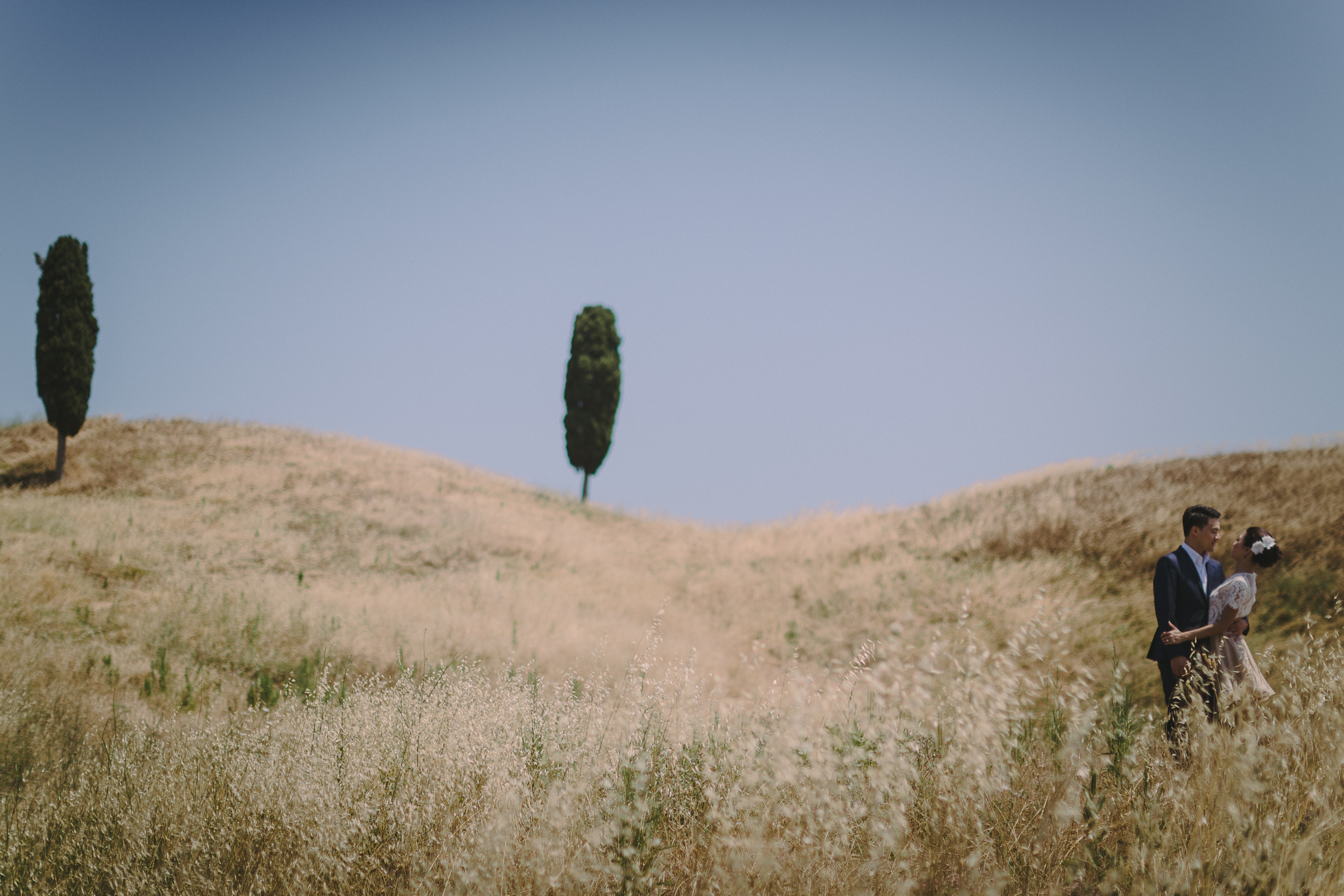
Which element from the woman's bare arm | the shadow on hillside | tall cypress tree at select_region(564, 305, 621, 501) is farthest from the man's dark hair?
the shadow on hillside

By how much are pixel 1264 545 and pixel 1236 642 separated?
29.7 inches

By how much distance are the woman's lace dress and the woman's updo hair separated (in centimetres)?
14

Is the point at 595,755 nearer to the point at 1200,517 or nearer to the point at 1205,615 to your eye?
the point at 1205,615

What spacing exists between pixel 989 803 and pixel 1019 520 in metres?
17.3

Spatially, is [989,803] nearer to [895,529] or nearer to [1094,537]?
[1094,537]

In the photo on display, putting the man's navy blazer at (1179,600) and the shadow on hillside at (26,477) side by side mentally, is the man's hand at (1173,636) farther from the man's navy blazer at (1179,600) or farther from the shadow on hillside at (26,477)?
the shadow on hillside at (26,477)

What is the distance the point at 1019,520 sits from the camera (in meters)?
18.1

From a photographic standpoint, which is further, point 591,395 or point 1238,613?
point 591,395

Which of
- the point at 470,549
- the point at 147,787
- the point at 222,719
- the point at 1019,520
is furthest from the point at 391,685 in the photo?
the point at 1019,520

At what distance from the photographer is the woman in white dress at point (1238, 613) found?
433 cm

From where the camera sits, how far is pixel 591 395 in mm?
31875

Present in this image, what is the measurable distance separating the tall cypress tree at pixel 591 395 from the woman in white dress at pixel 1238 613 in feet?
91.6

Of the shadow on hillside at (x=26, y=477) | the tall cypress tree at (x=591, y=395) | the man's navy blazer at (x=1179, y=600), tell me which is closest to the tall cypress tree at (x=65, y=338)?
the shadow on hillside at (x=26, y=477)

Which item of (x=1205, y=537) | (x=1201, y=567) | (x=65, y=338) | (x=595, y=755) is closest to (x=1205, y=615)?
(x=1201, y=567)
